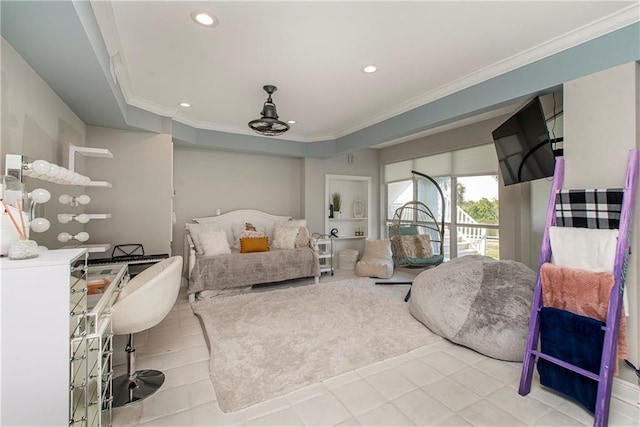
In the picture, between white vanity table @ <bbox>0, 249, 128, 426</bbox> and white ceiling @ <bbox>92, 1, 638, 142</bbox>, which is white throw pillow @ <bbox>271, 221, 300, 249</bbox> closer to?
white ceiling @ <bbox>92, 1, 638, 142</bbox>

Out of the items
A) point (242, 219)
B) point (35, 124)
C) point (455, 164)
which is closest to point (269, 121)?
point (35, 124)

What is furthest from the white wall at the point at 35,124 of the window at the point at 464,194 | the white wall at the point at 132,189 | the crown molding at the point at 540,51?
the window at the point at 464,194

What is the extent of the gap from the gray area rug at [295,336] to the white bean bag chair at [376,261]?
0.76 meters

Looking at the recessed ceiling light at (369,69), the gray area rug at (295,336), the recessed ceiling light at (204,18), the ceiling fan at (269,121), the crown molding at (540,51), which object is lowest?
the gray area rug at (295,336)

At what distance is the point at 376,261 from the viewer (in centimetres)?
485

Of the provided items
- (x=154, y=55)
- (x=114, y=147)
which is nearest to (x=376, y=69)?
(x=154, y=55)

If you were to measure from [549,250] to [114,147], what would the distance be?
4.40m

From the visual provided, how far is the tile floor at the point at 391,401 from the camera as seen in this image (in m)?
1.63

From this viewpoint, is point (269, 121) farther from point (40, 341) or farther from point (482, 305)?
point (482, 305)

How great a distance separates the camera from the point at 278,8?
5.83ft

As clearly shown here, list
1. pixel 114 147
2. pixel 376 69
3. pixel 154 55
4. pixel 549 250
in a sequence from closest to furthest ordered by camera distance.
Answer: pixel 549 250
pixel 154 55
pixel 376 69
pixel 114 147

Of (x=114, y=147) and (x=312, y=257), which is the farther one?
(x=312, y=257)

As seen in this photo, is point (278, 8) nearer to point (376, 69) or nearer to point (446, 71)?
point (376, 69)

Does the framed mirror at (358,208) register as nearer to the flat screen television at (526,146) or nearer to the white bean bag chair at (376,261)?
the white bean bag chair at (376,261)
